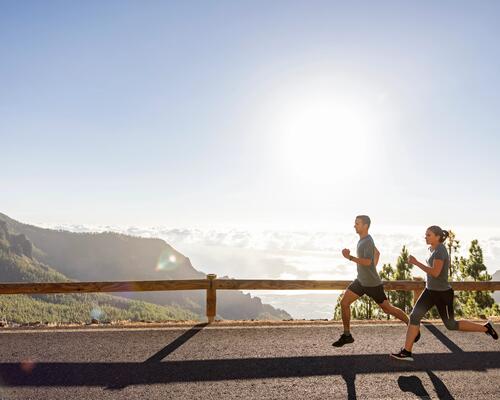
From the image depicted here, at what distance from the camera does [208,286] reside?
8859 mm

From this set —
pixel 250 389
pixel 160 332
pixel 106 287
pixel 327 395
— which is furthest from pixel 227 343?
pixel 106 287

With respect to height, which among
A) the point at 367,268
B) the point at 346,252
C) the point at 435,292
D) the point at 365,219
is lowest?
the point at 435,292

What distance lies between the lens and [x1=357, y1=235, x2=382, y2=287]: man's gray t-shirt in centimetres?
691

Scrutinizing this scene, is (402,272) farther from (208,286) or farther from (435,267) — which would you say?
(435,267)

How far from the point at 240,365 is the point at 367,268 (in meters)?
2.58

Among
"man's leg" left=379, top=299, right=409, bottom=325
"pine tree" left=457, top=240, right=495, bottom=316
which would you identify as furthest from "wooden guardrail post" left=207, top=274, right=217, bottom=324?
"pine tree" left=457, top=240, right=495, bottom=316

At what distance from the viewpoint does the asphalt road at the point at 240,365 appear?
16.5ft

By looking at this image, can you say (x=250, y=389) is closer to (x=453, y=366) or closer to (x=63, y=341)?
(x=453, y=366)

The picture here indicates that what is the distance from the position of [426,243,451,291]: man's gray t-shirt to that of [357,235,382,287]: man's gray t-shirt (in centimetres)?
90

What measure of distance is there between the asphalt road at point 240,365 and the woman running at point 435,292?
419mm

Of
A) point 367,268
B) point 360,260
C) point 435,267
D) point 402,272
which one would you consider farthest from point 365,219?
point 402,272

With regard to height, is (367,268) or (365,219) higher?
(365,219)

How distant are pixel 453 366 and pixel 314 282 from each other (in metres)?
3.63

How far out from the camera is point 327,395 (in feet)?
16.2
